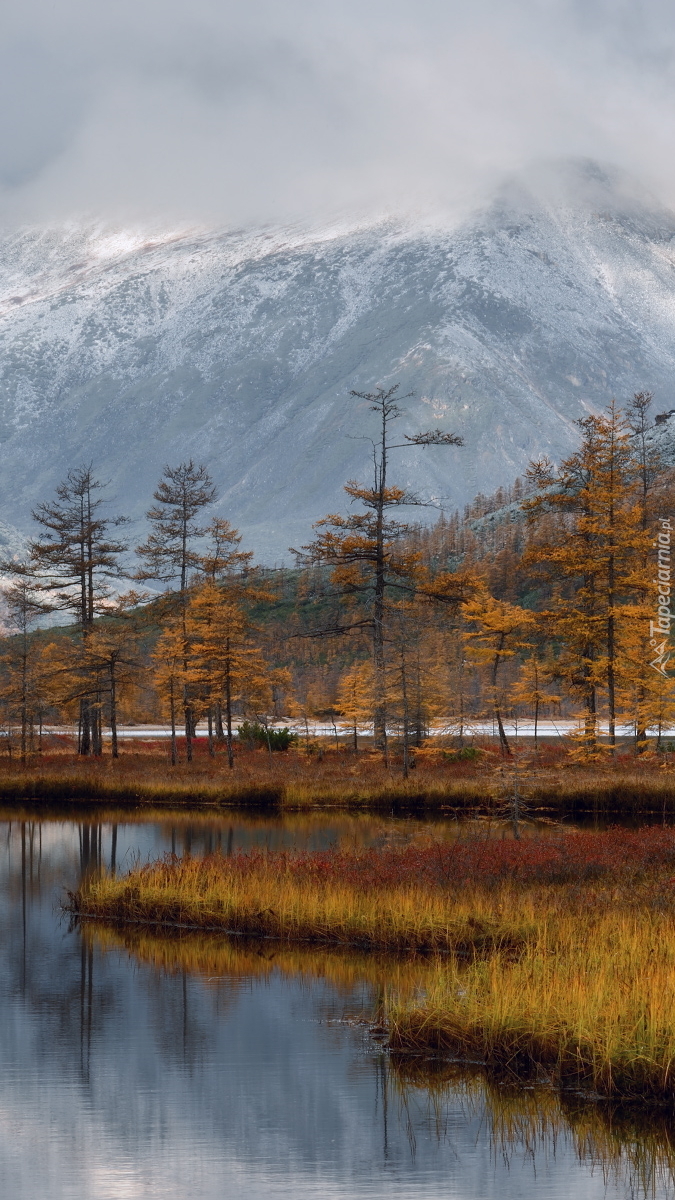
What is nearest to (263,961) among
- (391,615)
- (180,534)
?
(391,615)

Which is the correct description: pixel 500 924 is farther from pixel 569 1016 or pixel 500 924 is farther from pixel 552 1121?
pixel 552 1121

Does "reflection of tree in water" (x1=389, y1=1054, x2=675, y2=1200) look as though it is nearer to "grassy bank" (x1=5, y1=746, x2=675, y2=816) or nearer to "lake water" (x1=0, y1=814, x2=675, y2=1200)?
"lake water" (x1=0, y1=814, x2=675, y2=1200)

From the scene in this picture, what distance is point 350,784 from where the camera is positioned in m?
41.3

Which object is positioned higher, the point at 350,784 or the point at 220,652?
the point at 220,652

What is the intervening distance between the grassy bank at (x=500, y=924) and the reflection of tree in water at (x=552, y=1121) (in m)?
0.23

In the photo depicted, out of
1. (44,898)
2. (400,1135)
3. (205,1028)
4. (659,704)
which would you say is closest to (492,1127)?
(400,1135)

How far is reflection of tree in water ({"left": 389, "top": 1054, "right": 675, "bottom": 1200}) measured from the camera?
32.2 ft

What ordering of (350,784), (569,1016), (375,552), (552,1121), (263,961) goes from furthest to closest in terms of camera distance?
1. (375,552)
2. (350,784)
3. (263,961)
4. (569,1016)
5. (552,1121)

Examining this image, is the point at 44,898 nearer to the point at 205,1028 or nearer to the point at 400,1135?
the point at 205,1028

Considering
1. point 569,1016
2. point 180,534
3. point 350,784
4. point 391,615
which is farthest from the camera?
point 180,534

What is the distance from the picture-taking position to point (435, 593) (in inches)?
1854

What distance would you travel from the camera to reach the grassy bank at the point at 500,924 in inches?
443

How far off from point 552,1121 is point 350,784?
30675 millimetres

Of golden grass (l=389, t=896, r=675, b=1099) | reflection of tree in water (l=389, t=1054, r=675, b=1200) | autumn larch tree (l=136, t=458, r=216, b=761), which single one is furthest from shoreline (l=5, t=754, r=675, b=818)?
reflection of tree in water (l=389, t=1054, r=675, b=1200)
